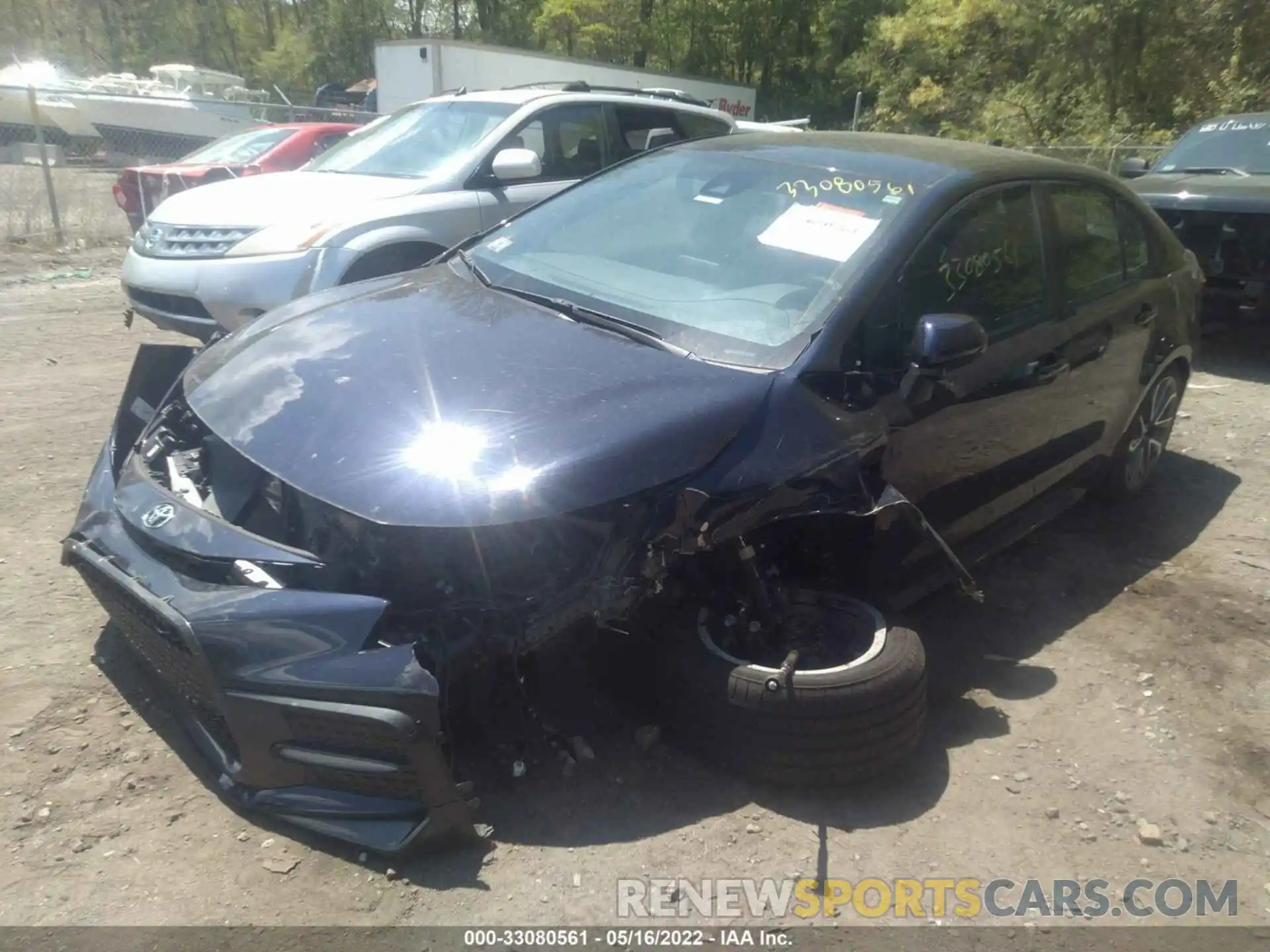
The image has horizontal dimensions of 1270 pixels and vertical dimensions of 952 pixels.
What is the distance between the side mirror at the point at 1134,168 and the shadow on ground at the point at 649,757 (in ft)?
21.8

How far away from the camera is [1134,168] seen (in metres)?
9.57

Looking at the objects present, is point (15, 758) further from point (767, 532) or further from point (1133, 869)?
point (1133, 869)

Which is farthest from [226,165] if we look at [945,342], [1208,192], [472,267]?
[945,342]

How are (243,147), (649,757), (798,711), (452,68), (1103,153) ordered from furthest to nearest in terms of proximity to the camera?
(452,68), (1103,153), (243,147), (649,757), (798,711)

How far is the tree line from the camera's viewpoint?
838 inches

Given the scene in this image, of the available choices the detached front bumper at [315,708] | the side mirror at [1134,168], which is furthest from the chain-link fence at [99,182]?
the detached front bumper at [315,708]

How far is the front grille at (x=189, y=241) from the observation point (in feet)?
19.7

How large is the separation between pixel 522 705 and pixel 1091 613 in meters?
2.60

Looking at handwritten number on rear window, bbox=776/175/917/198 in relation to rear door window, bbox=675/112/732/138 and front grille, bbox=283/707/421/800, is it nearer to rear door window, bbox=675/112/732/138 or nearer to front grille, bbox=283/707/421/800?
front grille, bbox=283/707/421/800

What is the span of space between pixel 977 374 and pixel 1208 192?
18.7 feet

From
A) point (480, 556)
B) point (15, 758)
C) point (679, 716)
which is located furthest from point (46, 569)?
point (679, 716)

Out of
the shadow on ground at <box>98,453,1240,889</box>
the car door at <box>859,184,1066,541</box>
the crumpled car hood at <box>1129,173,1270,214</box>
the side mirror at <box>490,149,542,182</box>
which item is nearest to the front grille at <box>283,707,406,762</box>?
the shadow on ground at <box>98,453,1240,889</box>

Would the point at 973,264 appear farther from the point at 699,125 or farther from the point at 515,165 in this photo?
the point at 699,125

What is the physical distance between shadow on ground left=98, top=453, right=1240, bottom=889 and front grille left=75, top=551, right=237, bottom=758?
0.86 feet
